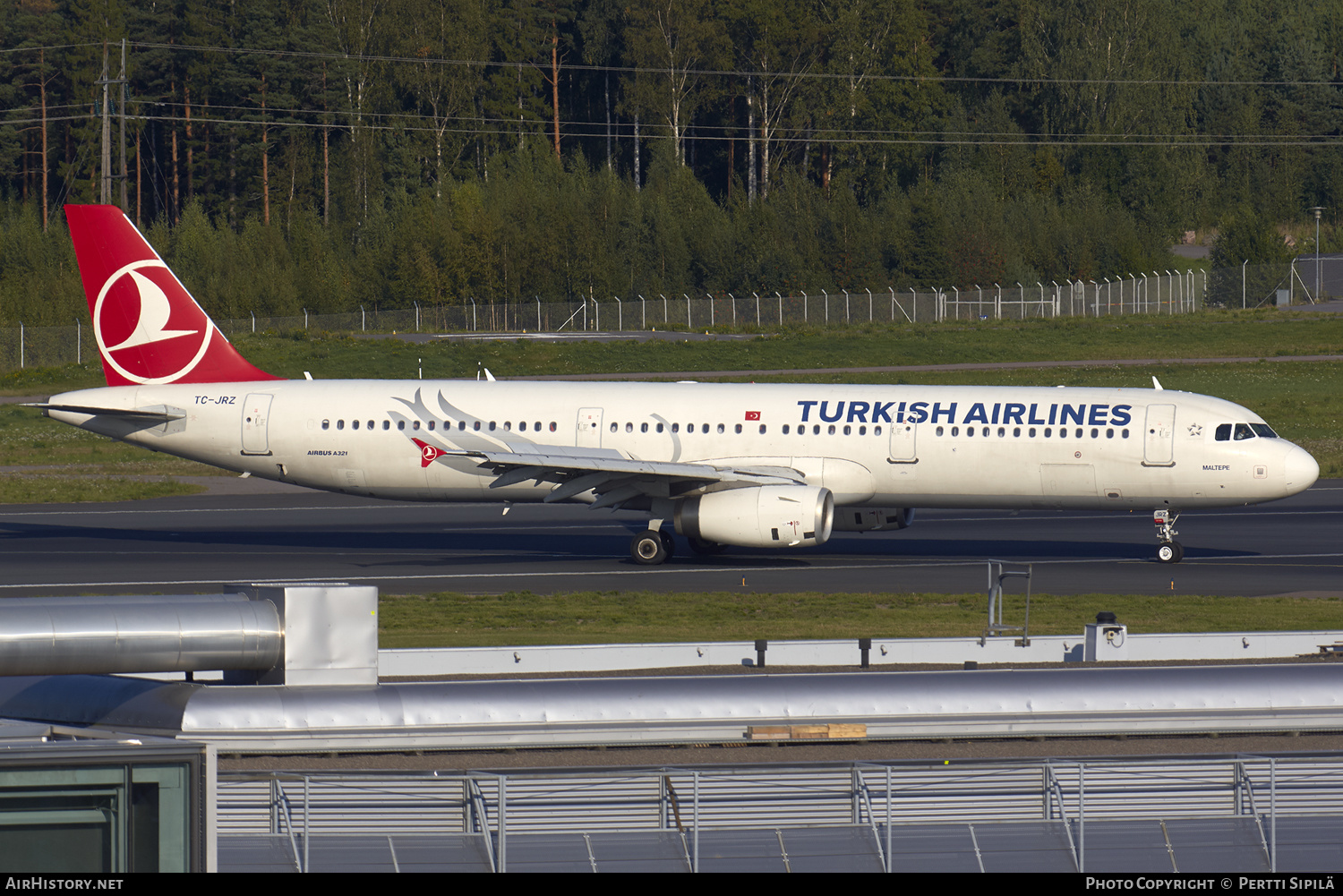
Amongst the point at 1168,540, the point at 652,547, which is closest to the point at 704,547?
the point at 652,547

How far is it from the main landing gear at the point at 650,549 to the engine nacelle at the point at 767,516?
166 cm

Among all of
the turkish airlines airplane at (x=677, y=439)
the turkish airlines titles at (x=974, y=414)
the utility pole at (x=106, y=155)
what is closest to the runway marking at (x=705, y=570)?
the turkish airlines airplane at (x=677, y=439)

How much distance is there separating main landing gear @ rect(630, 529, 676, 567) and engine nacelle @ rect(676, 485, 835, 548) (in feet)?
5.46

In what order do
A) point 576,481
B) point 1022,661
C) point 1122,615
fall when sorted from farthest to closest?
point 576,481 → point 1122,615 → point 1022,661

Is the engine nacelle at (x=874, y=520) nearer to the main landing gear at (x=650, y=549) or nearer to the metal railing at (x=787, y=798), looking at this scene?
the main landing gear at (x=650, y=549)

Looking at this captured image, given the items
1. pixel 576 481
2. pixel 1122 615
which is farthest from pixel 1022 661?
pixel 576 481

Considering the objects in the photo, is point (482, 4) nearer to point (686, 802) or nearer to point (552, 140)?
point (552, 140)

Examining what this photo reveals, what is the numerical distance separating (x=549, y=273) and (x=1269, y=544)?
8778 centimetres

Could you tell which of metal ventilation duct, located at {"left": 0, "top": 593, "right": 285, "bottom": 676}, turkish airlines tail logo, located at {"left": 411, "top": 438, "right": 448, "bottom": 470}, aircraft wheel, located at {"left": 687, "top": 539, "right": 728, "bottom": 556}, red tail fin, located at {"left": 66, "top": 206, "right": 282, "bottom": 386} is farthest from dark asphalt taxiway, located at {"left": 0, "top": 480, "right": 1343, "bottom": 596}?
metal ventilation duct, located at {"left": 0, "top": 593, "right": 285, "bottom": 676}

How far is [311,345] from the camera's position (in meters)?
90.2

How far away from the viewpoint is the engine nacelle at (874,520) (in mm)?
37812

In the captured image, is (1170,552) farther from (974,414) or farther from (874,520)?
(874,520)

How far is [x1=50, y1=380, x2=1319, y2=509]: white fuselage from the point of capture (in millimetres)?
35531
